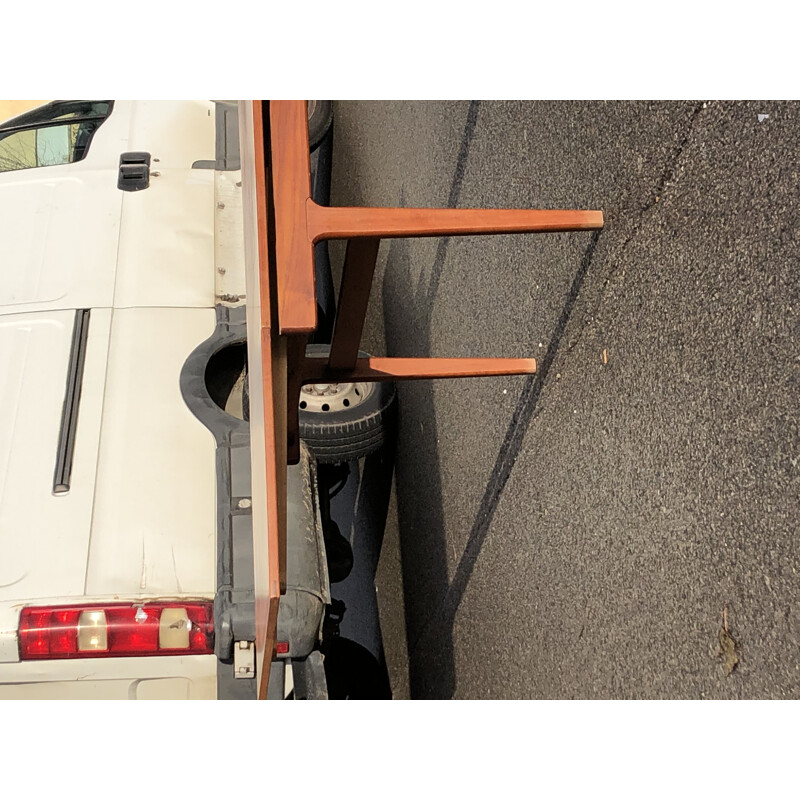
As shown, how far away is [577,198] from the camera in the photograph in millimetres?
1938

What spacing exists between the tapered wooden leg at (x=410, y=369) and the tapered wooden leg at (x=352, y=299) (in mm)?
36

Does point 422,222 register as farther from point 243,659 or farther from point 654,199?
point 243,659

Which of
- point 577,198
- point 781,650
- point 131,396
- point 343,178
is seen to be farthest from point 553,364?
point 343,178

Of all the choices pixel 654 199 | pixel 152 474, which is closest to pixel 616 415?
pixel 654 199

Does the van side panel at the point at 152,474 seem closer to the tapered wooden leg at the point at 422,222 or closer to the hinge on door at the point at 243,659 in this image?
the hinge on door at the point at 243,659

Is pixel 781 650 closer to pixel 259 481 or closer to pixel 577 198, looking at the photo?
pixel 259 481

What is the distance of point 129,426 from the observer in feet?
7.76

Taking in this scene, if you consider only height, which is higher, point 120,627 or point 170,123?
point 170,123

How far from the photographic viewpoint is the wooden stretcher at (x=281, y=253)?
4.15ft

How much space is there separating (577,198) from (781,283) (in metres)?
0.73

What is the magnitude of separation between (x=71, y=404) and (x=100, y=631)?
719 mm

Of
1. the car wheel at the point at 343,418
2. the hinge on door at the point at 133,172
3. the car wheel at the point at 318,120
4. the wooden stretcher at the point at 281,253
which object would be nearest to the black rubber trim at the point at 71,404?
the hinge on door at the point at 133,172

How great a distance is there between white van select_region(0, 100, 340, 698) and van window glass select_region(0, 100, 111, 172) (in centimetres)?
2

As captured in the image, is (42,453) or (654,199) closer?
(654,199)
